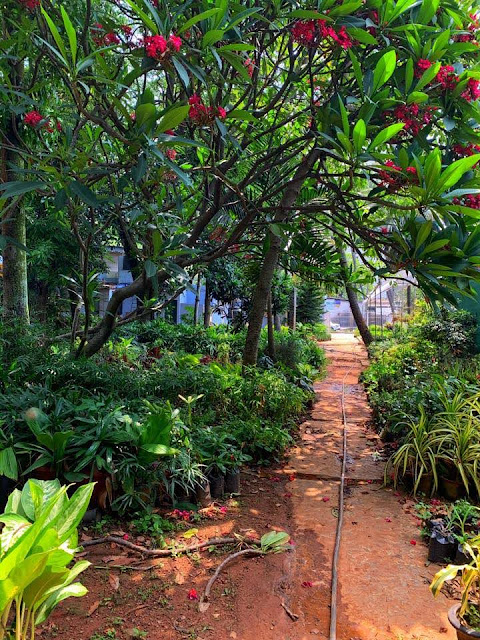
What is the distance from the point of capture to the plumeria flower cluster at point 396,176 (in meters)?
2.24

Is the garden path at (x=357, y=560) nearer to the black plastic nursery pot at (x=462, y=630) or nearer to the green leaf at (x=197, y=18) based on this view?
the black plastic nursery pot at (x=462, y=630)

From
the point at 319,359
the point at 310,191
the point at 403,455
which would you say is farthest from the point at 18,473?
the point at 319,359

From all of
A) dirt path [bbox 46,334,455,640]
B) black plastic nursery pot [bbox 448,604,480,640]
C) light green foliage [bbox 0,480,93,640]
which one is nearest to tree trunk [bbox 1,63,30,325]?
dirt path [bbox 46,334,455,640]

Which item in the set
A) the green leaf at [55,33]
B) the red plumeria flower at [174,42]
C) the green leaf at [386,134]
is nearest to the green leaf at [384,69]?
the green leaf at [386,134]

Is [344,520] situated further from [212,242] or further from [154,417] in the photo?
[212,242]

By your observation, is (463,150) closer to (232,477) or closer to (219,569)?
(232,477)

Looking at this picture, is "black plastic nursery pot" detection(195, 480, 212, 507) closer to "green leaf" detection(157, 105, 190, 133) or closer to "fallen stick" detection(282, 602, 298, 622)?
"fallen stick" detection(282, 602, 298, 622)

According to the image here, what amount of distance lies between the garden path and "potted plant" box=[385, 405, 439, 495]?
0.53ft

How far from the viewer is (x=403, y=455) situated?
3.28 metres

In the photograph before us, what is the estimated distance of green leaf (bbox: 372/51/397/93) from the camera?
7.43 ft

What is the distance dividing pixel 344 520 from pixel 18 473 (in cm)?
187

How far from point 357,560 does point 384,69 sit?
240 centimetres

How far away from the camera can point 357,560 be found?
7.91ft

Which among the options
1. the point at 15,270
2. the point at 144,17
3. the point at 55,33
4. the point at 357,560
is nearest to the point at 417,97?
the point at 144,17
